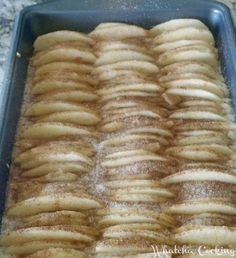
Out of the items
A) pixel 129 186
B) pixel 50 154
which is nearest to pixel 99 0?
pixel 50 154

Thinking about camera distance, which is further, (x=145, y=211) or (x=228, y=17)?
(x=228, y=17)

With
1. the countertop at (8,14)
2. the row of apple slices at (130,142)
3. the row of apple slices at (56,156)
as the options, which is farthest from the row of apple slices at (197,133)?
the countertop at (8,14)

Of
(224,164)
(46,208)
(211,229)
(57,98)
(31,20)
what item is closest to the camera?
(211,229)

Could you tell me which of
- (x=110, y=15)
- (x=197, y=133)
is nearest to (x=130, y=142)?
(x=197, y=133)

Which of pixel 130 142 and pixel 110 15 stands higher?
pixel 110 15

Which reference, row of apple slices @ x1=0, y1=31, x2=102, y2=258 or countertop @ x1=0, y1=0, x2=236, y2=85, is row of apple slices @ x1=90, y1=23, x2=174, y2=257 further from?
countertop @ x1=0, y1=0, x2=236, y2=85

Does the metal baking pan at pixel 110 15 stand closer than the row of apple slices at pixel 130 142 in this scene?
No

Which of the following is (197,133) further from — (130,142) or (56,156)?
(56,156)

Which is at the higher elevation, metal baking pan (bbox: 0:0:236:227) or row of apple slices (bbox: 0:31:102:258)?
metal baking pan (bbox: 0:0:236:227)

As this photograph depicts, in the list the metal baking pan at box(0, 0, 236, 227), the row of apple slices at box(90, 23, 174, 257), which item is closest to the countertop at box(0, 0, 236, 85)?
the metal baking pan at box(0, 0, 236, 227)

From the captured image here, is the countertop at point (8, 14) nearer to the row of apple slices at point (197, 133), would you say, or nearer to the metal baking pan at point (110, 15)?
the metal baking pan at point (110, 15)

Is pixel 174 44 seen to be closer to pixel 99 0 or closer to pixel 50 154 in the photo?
Answer: pixel 99 0
